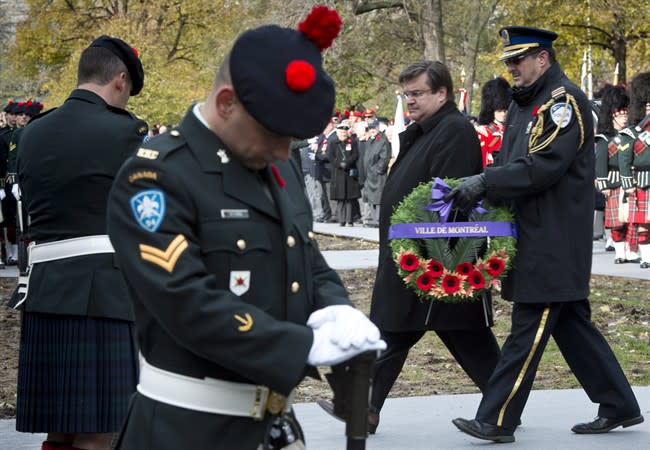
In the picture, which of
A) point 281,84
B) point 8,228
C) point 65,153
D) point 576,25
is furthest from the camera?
point 576,25

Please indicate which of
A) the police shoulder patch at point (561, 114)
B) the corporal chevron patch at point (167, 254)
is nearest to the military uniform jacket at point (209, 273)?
the corporal chevron patch at point (167, 254)

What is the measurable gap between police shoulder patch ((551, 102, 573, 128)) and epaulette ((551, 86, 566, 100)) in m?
0.05

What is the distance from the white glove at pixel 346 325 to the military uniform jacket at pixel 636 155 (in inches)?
502

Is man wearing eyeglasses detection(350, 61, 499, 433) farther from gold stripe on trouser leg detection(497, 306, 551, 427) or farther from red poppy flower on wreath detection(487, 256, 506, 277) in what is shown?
gold stripe on trouser leg detection(497, 306, 551, 427)

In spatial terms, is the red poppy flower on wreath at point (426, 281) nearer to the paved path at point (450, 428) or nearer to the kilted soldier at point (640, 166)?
the paved path at point (450, 428)

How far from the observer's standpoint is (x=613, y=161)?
16562 mm

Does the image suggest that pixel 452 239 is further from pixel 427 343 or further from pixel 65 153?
pixel 427 343

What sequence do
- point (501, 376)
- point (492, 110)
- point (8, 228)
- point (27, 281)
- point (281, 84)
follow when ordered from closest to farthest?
point (281, 84)
point (27, 281)
point (501, 376)
point (492, 110)
point (8, 228)

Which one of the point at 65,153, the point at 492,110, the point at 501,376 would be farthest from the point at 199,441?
the point at 492,110

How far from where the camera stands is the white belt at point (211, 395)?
3023 millimetres

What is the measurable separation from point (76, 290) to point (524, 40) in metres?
2.69

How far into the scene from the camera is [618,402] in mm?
6402

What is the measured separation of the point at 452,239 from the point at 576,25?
81.2 feet

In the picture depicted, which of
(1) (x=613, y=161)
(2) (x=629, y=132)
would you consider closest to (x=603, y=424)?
(2) (x=629, y=132)
